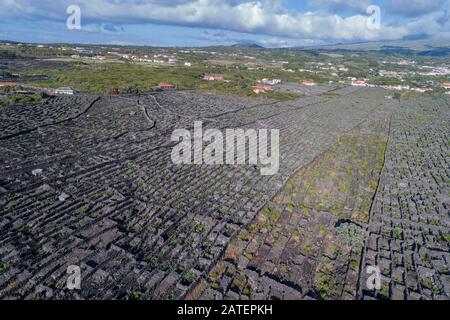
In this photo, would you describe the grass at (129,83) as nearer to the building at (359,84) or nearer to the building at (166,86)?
the building at (166,86)

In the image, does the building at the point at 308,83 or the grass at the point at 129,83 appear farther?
the building at the point at 308,83

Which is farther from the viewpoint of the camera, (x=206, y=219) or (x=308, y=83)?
(x=308, y=83)

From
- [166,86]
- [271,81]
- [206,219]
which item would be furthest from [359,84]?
[206,219]

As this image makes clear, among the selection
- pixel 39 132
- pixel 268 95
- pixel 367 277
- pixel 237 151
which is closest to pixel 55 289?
pixel 367 277

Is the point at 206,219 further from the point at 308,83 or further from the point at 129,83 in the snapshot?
the point at 308,83

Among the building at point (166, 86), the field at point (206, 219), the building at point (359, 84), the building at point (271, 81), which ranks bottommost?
the field at point (206, 219)

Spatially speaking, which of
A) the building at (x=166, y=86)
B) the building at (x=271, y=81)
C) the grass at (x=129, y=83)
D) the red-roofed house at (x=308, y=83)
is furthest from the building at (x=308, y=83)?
the building at (x=166, y=86)

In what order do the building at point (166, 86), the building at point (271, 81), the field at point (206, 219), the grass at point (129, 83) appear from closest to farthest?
the field at point (206, 219), the grass at point (129, 83), the building at point (166, 86), the building at point (271, 81)

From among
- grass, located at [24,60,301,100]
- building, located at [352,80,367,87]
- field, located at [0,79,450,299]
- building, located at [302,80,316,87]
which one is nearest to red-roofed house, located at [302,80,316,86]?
building, located at [302,80,316,87]

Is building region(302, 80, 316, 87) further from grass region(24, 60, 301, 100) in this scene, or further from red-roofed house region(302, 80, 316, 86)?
grass region(24, 60, 301, 100)

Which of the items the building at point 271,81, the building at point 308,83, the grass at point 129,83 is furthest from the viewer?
the building at point 308,83
